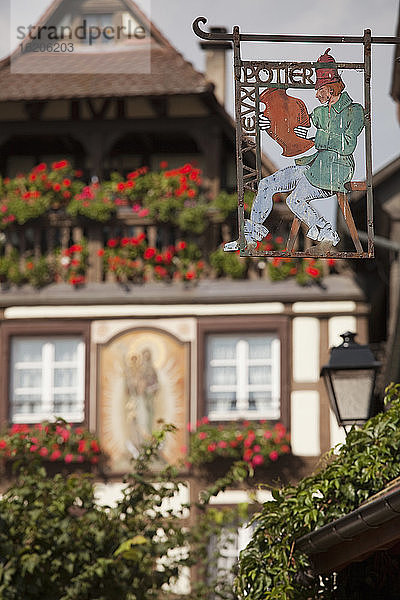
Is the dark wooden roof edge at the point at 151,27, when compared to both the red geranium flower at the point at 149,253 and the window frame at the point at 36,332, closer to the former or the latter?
the red geranium flower at the point at 149,253

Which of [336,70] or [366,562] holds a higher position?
[336,70]

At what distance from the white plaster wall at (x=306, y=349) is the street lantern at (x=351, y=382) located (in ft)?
24.8

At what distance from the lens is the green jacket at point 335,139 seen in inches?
207

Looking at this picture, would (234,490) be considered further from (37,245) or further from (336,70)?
(336,70)

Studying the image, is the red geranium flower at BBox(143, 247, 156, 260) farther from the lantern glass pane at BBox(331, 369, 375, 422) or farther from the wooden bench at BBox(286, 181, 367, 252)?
the wooden bench at BBox(286, 181, 367, 252)

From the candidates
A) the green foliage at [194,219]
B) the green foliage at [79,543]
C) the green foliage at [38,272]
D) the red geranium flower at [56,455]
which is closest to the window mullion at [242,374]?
the green foliage at [194,219]

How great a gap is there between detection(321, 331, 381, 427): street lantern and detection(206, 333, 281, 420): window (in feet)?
25.1

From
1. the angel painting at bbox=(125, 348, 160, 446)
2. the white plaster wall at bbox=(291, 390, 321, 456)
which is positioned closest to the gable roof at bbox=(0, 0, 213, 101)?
the angel painting at bbox=(125, 348, 160, 446)

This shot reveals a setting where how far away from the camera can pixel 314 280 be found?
15.7 m

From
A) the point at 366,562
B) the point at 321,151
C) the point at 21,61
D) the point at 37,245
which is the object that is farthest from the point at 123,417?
the point at 321,151

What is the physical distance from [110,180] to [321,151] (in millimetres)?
12794

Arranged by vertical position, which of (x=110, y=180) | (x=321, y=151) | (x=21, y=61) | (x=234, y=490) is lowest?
(x=234, y=490)

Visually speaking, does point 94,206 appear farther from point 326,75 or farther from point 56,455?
point 326,75

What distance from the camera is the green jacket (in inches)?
207
